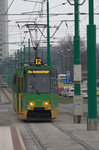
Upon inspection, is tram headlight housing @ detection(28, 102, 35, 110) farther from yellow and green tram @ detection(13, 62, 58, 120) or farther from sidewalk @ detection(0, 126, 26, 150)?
sidewalk @ detection(0, 126, 26, 150)

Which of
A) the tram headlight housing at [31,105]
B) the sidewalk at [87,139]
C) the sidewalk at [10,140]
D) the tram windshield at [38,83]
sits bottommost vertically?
the sidewalk at [87,139]

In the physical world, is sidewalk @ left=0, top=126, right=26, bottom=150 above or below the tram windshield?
below

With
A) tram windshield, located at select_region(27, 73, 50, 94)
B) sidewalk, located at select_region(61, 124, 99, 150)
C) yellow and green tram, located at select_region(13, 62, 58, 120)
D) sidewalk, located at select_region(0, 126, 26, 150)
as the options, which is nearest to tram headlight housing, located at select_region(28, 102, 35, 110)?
yellow and green tram, located at select_region(13, 62, 58, 120)

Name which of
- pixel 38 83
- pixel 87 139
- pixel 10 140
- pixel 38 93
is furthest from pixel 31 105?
pixel 10 140

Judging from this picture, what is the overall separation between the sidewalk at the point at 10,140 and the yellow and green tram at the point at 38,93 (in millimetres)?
6646

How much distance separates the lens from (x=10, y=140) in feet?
46.5

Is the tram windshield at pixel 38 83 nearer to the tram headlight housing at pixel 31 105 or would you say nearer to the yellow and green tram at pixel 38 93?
the yellow and green tram at pixel 38 93

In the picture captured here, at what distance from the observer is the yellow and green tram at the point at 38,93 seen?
2391 cm

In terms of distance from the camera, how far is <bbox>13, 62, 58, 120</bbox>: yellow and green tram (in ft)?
78.4

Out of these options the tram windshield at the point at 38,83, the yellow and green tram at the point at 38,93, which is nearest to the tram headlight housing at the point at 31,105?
the yellow and green tram at the point at 38,93

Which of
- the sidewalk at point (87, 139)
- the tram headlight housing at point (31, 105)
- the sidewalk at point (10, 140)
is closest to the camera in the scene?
the sidewalk at point (10, 140)

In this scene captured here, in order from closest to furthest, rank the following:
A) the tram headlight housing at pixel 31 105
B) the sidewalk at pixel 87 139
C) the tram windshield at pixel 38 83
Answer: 1. the sidewalk at pixel 87 139
2. the tram headlight housing at pixel 31 105
3. the tram windshield at pixel 38 83

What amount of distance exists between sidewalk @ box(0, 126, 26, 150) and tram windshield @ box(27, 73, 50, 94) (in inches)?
274

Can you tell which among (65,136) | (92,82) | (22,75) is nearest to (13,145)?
(65,136)
